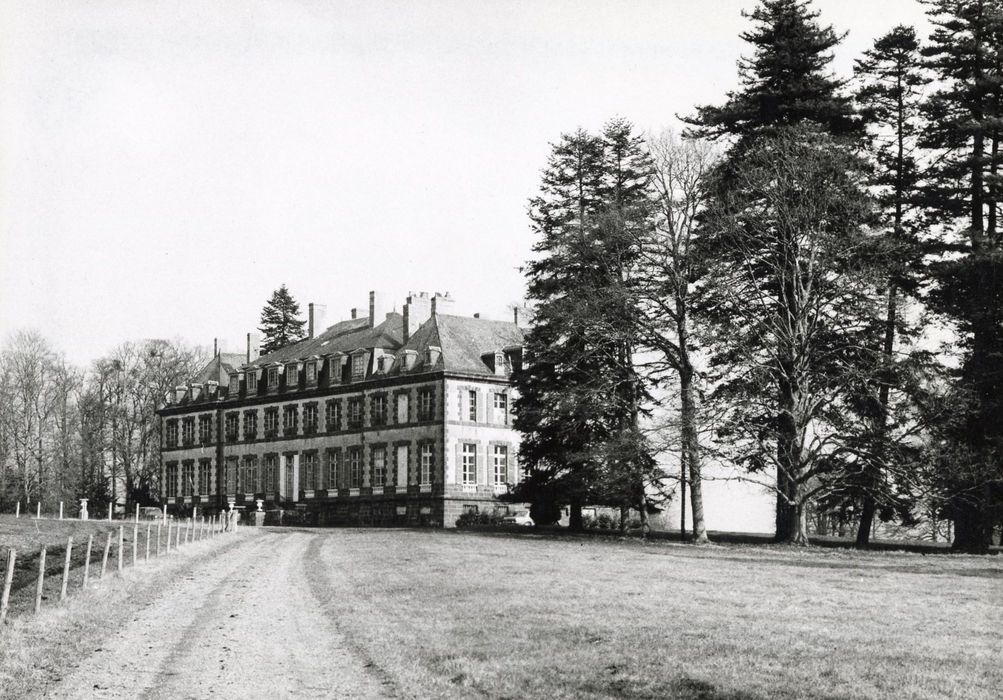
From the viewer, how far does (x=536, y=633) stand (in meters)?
15.2

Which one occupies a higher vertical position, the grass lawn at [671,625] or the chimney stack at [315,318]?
the chimney stack at [315,318]

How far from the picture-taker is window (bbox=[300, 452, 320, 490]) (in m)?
66.4

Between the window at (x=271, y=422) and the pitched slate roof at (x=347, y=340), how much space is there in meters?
3.52

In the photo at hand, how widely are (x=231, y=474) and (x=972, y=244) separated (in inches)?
1980

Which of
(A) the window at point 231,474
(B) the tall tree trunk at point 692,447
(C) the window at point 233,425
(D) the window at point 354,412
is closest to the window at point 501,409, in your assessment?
(D) the window at point 354,412

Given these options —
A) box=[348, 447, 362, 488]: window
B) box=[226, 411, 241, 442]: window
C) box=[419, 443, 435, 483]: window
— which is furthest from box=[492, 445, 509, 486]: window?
box=[226, 411, 241, 442]: window

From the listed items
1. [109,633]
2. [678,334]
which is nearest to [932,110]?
[678,334]

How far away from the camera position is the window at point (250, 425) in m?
71.7

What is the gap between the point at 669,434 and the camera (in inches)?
1320

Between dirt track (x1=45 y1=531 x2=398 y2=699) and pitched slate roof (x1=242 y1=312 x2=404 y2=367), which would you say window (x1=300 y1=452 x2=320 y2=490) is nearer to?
pitched slate roof (x1=242 y1=312 x2=404 y2=367)

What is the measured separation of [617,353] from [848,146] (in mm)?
9738

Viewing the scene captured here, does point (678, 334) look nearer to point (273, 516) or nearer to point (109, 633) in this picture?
point (109, 633)

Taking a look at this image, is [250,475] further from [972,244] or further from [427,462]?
[972,244]

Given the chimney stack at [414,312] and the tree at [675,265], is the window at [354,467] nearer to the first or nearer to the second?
the chimney stack at [414,312]
